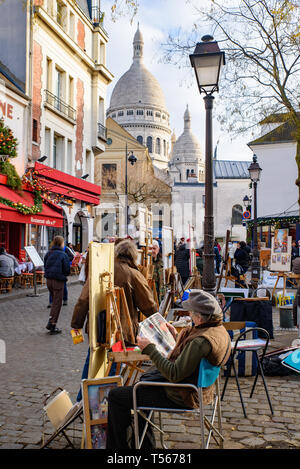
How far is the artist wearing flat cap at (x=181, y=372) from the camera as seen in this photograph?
320cm

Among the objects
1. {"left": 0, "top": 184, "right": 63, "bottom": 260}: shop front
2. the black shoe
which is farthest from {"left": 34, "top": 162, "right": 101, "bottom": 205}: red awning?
the black shoe

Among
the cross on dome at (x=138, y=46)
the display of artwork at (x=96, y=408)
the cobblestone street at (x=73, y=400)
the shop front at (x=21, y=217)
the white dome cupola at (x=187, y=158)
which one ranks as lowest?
the cobblestone street at (x=73, y=400)

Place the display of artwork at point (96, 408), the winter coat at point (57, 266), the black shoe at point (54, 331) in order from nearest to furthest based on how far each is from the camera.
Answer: the display of artwork at point (96, 408) → the black shoe at point (54, 331) → the winter coat at point (57, 266)

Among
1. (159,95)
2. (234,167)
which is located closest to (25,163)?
(234,167)

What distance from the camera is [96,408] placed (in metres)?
3.53

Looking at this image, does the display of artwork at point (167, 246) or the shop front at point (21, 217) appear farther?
the shop front at point (21, 217)

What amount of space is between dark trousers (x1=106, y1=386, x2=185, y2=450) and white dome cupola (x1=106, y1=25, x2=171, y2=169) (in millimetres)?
99659

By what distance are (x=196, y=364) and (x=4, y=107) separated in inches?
576

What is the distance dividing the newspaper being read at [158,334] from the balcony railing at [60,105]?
664 inches

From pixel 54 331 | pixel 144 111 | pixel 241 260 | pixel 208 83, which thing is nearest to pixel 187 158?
pixel 144 111

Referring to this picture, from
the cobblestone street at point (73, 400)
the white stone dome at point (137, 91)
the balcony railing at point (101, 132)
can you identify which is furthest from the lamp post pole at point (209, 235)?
the white stone dome at point (137, 91)

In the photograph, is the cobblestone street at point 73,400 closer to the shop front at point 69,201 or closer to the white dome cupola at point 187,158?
the shop front at point 69,201

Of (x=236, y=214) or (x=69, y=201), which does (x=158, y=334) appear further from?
(x=236, y=214)

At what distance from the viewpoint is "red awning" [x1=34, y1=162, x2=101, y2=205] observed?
58.8ft
